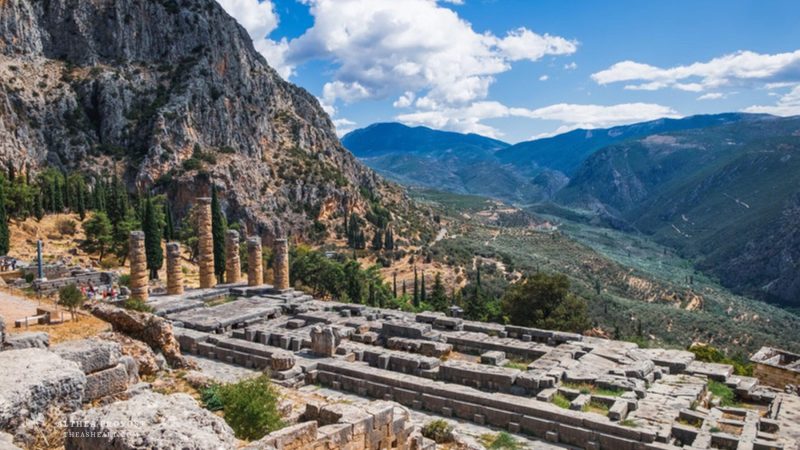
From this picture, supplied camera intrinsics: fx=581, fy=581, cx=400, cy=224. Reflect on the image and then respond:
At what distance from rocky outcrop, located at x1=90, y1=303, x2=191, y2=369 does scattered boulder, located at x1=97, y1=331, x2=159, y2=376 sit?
1.37 metres

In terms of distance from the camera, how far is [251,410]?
12.1 m

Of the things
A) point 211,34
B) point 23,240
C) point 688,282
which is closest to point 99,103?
point 211,34

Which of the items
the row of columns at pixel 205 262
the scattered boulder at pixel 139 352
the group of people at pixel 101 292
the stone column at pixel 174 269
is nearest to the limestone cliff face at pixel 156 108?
the row of columns at pixel 205 262

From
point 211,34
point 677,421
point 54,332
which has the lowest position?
point 677,421

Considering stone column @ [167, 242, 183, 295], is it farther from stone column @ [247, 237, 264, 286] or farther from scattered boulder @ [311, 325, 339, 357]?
scattered boulder @ [311, 325, 339, 357]

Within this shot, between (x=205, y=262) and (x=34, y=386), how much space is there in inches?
1157

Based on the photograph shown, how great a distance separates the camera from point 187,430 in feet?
21.1

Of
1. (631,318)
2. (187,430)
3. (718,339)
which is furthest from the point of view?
(631,318)

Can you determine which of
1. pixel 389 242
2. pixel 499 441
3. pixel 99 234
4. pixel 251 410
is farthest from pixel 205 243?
pixel 389 242

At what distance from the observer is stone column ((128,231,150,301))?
102 feet

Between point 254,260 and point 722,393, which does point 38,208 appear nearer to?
point 254,260

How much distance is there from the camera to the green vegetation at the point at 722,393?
19375 millimetres

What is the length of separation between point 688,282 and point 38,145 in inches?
4049

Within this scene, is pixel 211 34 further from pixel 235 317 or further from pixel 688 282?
pixel 688 282
